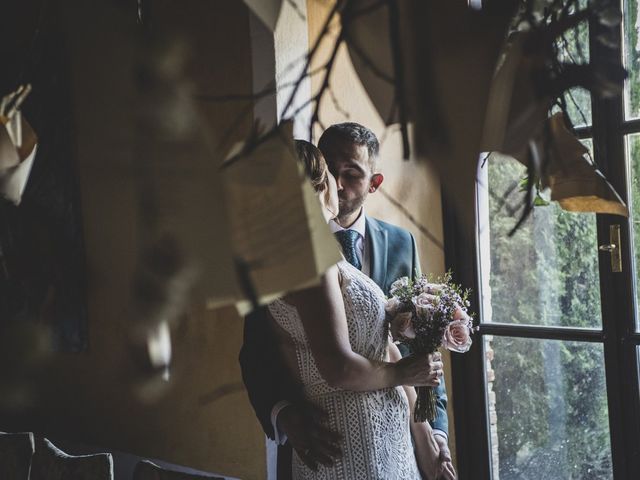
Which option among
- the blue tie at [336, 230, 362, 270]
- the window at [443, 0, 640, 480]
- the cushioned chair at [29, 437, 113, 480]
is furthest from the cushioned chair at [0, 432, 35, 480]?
the window at [443, 0, 640, 480]

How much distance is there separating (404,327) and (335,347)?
11.0 inches

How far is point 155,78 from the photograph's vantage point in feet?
1.15

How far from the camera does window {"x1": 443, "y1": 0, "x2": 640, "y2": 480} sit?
106 inches

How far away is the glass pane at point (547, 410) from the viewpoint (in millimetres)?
2846

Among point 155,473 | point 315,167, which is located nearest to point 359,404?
point 155,473

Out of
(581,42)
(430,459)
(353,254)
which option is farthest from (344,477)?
(581,42)

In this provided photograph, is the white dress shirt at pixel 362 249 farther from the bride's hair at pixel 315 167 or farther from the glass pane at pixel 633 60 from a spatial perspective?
the bride's hair at pixel 315 167

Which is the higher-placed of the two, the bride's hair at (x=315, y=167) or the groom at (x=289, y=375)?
the bride's hair at (x=315, y=167)

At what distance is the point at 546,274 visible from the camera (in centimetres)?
311

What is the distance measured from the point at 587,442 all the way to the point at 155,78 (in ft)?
9.63

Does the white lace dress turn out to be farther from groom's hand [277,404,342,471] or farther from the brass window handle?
the brass window handle

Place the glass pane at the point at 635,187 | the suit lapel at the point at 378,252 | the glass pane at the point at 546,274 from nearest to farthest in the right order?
the suit lapel at the point at 378,252, the glass pane at the point at 635,187, the glass pane at the point at 546,274

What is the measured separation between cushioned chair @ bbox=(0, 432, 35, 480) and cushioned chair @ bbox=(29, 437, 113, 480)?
0.02m

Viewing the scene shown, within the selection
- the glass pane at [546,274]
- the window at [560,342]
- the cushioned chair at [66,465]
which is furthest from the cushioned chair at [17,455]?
the glass pane at [546,274]
